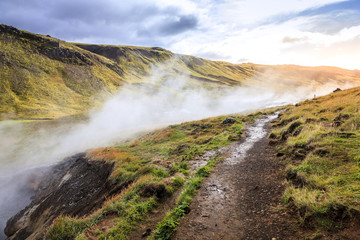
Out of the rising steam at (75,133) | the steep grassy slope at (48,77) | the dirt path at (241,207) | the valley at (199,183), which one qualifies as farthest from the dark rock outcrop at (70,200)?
the steep grassy slope at (48,77)

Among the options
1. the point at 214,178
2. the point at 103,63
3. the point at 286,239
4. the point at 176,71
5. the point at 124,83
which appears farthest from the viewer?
the point at 176,71

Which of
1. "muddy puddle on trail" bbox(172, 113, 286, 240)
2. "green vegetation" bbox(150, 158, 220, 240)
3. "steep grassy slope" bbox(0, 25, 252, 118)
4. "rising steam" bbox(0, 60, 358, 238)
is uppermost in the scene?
"steep grassy slope" bbox(0, 25, 252, 118)

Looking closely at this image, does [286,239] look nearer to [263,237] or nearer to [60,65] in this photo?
[263,237]

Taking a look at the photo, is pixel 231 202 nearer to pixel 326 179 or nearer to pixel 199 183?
pixel 199 183

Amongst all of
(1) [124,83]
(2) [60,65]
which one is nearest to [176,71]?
(1) [124,83]

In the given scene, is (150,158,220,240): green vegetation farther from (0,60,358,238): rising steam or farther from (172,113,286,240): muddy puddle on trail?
(0,60,358,238): rising steam

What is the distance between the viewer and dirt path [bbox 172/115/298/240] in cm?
566

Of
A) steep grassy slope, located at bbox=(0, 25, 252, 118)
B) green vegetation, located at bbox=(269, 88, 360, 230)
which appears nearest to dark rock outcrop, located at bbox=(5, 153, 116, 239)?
green vegetation, located at bbox=(269, 88, 360, 230)

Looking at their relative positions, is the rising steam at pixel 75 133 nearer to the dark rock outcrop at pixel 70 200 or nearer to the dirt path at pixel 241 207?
the dark rock outcrop at pixel 70 200

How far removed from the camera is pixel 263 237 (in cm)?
527

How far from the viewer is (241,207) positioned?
706cm

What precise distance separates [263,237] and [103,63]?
141m

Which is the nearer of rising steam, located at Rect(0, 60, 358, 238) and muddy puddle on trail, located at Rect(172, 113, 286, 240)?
muddy puddle on trail, located at Rect(172, 113, 286, 240)

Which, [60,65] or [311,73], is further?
[311,73]
